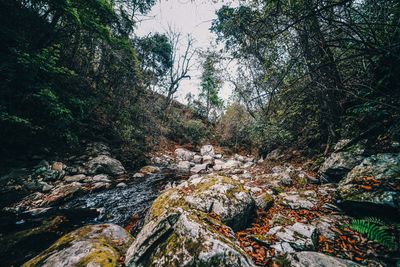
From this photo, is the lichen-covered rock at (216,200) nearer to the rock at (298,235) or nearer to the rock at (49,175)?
the rock at (298,235)

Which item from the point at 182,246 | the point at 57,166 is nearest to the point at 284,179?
the point at 182,246

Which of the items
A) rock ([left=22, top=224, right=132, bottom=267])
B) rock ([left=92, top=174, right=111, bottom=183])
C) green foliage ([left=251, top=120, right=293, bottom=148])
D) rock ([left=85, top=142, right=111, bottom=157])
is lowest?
rock ([left=92, top=174, right=111, bottom=183])

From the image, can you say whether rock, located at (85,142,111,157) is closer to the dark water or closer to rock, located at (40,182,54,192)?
rock, located at (40,182,54,192)

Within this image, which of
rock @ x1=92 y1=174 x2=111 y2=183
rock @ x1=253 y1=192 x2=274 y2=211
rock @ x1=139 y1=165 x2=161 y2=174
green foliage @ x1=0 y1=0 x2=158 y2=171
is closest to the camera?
rock @ x1=253 y1=192 x2=274 y2=211

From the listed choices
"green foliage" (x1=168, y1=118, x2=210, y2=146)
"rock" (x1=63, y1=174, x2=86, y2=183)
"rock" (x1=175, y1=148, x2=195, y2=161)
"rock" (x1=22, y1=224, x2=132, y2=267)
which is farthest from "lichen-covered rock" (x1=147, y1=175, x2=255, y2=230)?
"green foliage" (x1=168, y1=118, x2=210, y2=146)

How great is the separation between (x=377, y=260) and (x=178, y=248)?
2.52 meters

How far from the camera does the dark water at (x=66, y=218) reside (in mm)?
3477

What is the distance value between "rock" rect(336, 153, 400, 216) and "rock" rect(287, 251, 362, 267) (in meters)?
1.33

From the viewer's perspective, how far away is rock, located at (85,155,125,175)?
8219 millimetres

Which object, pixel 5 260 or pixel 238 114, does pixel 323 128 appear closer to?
pixel 5 260

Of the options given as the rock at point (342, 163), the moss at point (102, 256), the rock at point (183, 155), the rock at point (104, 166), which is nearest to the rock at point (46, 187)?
the rock at point (104, 166)

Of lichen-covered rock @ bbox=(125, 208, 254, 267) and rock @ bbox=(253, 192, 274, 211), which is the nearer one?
lichen-covered rock @ bbox=(125, 208, 254, 267)

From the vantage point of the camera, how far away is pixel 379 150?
401 centimetres

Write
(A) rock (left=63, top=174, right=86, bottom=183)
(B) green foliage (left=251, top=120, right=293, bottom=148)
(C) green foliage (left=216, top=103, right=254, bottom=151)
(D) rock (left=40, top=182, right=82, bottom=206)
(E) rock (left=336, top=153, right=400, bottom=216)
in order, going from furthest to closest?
1. (C) green foliage (left=216, top=103, right=254, bottom=151)
2. (B) green foliage (left=251, top=120, right=293, bottom=148)
3. (A) rock (left=63, top=174, right=86, bottom=183)
4. (D) rock (left=40, top=182, right=82, bottom=206)
5. (E) rock (left=336, top=153, right=400, bottom=216)
